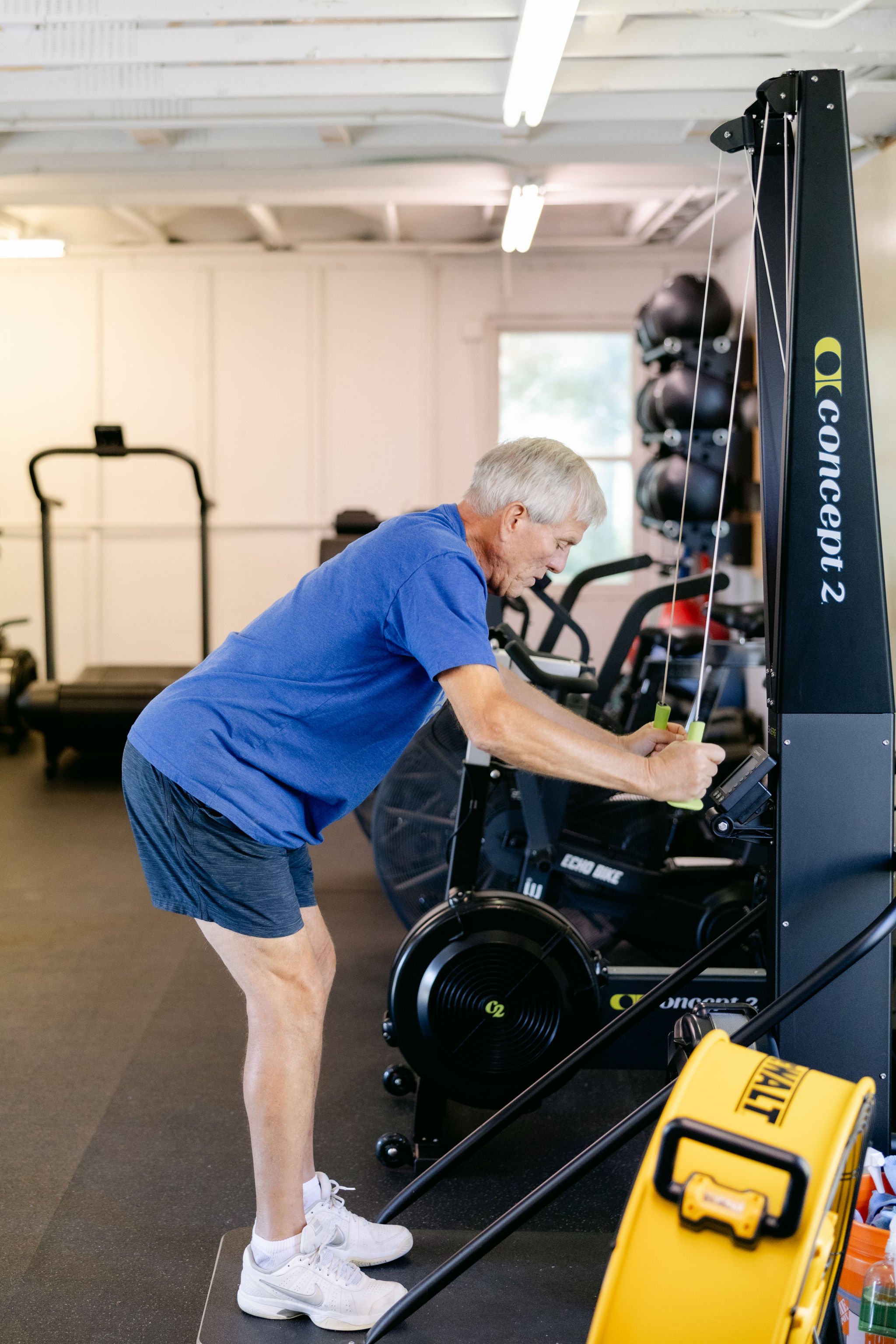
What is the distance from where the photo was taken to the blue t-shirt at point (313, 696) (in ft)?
5.56

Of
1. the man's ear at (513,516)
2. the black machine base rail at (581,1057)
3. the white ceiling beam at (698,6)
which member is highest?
the white ceiling beam at (698,6)

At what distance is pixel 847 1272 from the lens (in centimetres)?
173

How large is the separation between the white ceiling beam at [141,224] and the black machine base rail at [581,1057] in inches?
245

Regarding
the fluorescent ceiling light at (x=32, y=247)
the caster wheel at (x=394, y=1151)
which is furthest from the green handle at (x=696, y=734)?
the fluorescent ceiling light at (x=32, y=247)

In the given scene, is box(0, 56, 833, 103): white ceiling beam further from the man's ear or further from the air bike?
the man's ear

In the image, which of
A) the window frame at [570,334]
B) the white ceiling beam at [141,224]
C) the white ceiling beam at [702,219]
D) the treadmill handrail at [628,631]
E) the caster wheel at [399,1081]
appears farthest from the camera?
the window frame at [570,334]

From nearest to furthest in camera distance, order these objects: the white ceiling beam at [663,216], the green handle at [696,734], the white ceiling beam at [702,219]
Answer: the green handle at [696,734]
the white ceiling beam at [702,219]
the white ceiling beam at [663,216]

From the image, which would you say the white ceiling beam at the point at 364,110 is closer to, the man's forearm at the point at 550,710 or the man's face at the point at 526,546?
the man's forearm at the point at 550,710

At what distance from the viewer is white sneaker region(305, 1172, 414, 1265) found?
199 cm

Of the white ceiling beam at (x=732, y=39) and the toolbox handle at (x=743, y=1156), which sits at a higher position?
the white ceiling beam at (x=732, y=39)

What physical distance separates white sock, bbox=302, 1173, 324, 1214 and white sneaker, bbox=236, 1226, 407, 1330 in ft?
0.31

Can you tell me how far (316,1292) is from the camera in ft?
6.07

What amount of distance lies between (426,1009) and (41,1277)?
2.88 feet

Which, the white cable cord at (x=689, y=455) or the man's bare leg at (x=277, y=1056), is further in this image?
the white cable cord at (x=689, y=455)
